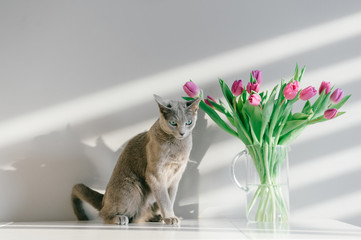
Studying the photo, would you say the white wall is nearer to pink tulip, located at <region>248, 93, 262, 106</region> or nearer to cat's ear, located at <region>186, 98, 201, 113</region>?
cat's ear, located at <region>186, 98, 201, 113</region>

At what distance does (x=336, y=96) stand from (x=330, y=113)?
0.28 feet

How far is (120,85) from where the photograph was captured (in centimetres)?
174

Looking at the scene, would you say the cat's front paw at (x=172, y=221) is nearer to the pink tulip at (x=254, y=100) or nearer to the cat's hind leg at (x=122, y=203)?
the cat's hind leg at (x=122, y=203)

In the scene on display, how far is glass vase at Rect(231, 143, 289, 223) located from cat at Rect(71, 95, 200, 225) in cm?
26

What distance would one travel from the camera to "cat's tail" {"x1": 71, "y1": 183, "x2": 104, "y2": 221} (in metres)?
1.60

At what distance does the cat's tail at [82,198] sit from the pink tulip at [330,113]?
3.08 ft

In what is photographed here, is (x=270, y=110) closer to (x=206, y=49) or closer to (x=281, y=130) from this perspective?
(x=281, y=130)

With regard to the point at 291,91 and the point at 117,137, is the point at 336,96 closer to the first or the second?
the point at 291,91

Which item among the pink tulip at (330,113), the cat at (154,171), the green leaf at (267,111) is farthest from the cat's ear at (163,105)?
the pink tulip at (330,113)

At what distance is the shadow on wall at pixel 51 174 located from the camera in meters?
1.66

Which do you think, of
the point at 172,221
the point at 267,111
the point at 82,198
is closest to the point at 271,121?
the point at 267,111

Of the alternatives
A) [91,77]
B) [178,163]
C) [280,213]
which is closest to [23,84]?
[91,77]

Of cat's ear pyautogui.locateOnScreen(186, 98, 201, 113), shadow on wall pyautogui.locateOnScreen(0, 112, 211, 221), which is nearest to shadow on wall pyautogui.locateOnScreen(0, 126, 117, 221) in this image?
shadow on wall pyautogui.locateOnScreen(0, 112, 211, 221)

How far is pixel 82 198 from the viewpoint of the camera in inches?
63.5
